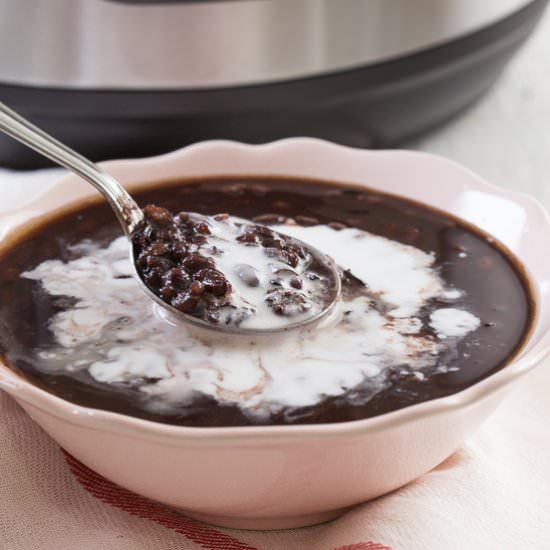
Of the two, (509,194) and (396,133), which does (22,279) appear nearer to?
(509,194)

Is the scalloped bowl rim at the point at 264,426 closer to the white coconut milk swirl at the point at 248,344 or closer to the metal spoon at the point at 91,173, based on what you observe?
the white coconut milk swirl at the point at 248,344

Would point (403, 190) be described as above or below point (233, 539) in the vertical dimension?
above

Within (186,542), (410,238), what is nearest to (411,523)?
(186,542)

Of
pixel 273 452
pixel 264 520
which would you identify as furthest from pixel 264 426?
pixel 264 520

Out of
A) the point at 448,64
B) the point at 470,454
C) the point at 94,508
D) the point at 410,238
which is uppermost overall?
the point at 448,64

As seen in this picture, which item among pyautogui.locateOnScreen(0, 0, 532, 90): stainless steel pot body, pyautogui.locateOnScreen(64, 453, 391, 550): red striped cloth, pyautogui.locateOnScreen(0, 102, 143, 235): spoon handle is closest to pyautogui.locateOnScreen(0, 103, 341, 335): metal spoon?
pyautogui.locateOnScreen(0, 102, 143, 235): spoon handle

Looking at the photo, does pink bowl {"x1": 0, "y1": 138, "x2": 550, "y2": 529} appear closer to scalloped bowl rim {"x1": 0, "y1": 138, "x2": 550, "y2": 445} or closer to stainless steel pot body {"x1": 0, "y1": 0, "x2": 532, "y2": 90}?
scalloped bowl rim {"x1": 0, "y1": 138, "x2": 550, "y2": 445}
